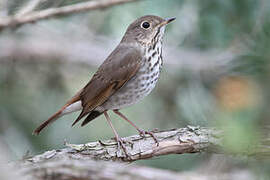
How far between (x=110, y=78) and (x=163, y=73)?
2197 millimetres

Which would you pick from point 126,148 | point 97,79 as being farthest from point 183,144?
point 97,79

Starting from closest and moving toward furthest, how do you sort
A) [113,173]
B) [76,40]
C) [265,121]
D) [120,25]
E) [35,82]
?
1. [113,173]
2. [265,121]
3. [120,25]
4. [35,82]
5. [76,40]

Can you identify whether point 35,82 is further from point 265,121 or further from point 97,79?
point 265,121

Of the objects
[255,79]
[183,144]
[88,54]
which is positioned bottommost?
[183,144]

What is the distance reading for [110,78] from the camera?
14.6ft

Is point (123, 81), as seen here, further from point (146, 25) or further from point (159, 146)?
point (159, 146)

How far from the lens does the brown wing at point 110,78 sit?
4.35m

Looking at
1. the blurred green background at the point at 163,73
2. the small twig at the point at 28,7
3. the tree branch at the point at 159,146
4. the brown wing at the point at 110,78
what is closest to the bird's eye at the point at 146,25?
the brown wing at the point at 110,78

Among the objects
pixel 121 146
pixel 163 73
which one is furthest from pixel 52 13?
pixel 163 73

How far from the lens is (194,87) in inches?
238

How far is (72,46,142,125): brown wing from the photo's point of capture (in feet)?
14.3

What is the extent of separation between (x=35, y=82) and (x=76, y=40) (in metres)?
0.98

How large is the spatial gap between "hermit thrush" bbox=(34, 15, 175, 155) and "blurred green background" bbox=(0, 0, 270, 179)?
2.11 ft

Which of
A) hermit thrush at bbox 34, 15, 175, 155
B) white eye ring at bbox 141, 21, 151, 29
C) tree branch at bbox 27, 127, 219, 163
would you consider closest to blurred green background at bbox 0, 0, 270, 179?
tree branch at bbox 27, 127, 219, 163
